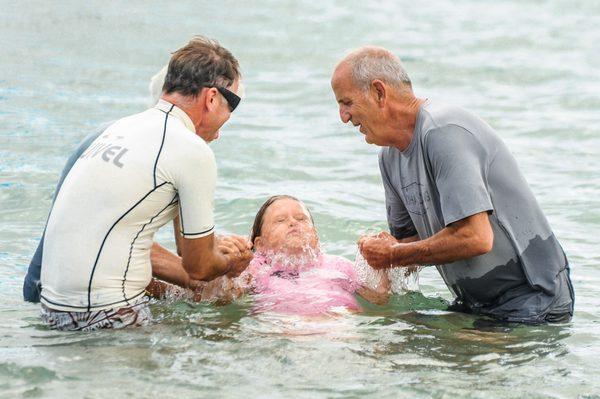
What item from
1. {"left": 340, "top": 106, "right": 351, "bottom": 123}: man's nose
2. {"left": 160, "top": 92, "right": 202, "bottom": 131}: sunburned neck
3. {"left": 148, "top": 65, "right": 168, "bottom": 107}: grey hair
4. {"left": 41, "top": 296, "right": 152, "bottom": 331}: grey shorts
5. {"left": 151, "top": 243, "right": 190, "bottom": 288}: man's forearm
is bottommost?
{"left": 41, "top": 296, "right": 152, "bottom": 331}: grey shorts

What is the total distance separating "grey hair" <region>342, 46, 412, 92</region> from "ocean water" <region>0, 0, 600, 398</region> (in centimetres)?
173

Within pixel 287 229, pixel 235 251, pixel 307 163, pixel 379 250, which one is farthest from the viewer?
pixel 307 163

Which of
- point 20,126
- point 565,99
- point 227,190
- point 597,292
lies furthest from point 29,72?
point 597,292

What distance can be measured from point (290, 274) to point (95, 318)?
224 centimetres

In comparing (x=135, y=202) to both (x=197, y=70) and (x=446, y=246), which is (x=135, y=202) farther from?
(x=446, y=246)

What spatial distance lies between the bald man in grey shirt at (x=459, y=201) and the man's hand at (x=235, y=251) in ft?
2.64

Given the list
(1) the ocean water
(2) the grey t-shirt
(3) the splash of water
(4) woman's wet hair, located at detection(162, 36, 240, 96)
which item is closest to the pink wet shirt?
(3) the splash of water

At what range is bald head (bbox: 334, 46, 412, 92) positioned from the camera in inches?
263

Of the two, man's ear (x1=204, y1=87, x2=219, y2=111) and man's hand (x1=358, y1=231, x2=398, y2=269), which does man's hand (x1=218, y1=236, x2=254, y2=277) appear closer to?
man's hand (x1=358, y1=231, x2=398, y2=269)

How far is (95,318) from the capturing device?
6297 mm

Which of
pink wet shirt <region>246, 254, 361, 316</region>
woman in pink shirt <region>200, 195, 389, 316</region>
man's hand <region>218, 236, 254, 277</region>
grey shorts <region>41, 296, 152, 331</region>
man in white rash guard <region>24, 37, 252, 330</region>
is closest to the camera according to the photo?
man in white rash guard <region>24, 37, 252, 330</region>

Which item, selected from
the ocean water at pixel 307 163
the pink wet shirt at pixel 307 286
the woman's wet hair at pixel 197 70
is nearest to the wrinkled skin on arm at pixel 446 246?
the ocean water at pixel 307 163

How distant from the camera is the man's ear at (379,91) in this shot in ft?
21.9

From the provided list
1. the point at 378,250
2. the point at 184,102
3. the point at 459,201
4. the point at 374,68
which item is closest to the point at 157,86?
the point at 184,102
